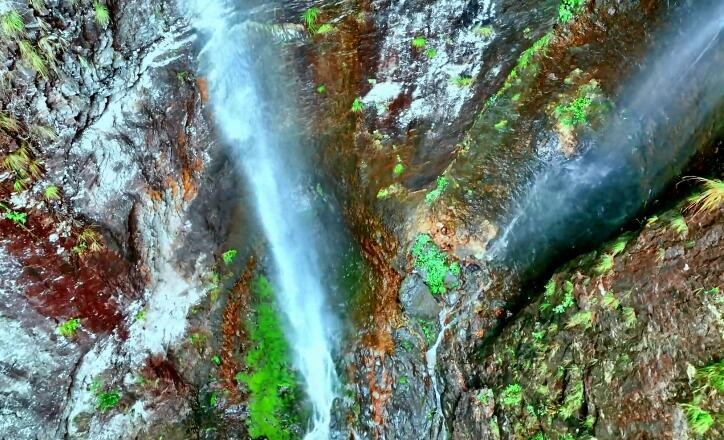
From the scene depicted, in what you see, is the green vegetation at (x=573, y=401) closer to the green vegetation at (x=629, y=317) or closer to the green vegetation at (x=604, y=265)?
the green vegetation at (x=629, y=317)

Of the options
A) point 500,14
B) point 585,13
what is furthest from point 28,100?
point 585,13

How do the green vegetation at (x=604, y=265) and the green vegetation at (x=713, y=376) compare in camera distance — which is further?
the green vegetation at (x=604, y=265)

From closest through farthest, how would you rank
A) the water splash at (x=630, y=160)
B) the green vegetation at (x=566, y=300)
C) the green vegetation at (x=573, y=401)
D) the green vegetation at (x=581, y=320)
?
the green vegetation at (x=573, y=401), the green vegetation at (x=581, y=320), the green vegetation at (x=566, y=300), the water splash at (x=630, y=160)

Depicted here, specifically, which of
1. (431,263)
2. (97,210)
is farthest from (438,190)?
(97,210)

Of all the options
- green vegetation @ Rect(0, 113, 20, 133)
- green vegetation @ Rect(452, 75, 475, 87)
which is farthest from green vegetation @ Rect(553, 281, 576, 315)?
green vegetation @ Rect(0, 113, 20, 133)

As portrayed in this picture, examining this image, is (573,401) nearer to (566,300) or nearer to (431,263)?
(566,300)

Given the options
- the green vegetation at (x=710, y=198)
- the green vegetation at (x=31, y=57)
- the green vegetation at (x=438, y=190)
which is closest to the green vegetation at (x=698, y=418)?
the green vegetation at (x=710, y=198)

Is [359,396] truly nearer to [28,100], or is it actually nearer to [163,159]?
[163,159]

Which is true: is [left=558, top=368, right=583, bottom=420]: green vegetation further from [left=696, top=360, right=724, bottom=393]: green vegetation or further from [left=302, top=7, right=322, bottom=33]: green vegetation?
[left=302, top=7, right=322, bottom=33]: green vegetation
